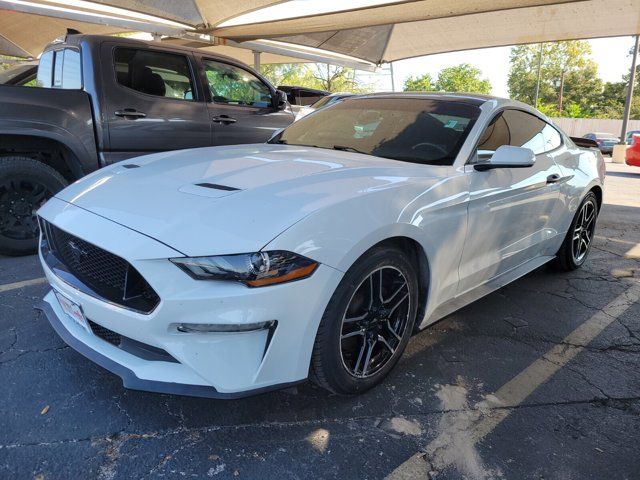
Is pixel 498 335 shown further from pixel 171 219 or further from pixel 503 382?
pixel 171 219

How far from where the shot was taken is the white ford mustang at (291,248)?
188 cm

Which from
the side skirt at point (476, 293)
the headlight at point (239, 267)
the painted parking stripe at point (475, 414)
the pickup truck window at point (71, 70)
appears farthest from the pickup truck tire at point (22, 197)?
the painted parking stripe at point (475, 414)

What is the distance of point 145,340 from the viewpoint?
1.92 metres

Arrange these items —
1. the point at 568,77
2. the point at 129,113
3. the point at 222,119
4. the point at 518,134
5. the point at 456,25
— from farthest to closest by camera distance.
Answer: the point at 568,77 < the point at 456,25 < the point at 222,119 < the point at 129,113 < the point at 518,134

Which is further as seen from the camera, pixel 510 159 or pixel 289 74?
pixel 289 74

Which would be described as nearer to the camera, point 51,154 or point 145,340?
point 145,340

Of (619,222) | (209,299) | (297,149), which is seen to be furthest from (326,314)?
(619,222)

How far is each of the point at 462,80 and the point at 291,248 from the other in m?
79.6

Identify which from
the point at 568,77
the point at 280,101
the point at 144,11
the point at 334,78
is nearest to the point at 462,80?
the point at 568,77

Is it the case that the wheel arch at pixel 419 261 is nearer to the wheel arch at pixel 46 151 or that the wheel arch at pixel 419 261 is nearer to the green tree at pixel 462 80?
the wheel arch at pixel 46 151

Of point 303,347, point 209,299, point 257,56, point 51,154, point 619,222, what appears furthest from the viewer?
point 257,56

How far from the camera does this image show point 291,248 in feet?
6.29

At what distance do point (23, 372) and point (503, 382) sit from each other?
2.55m

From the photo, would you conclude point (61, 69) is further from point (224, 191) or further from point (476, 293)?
point (476, 293)
